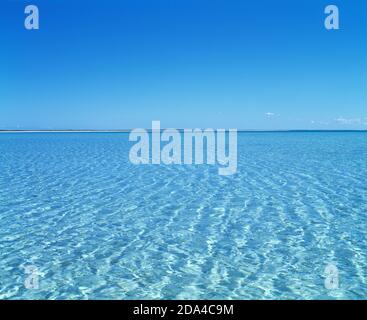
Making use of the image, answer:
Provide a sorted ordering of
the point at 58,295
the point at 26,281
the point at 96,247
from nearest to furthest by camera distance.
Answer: the point at 58,295 → the point at 26,281 → the point at 96,247

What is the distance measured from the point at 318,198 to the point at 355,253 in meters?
3.41

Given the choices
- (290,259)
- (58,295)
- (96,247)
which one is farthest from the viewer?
(96,247)

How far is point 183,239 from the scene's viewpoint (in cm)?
567

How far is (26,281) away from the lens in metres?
4.29

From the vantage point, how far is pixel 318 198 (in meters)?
8.34

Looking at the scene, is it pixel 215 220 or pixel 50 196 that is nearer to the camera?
pixel 215 220

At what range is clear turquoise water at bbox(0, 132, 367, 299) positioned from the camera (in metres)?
4.16

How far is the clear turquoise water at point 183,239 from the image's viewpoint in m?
4.16

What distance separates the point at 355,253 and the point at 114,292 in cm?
346
